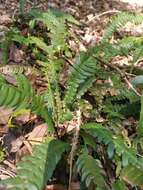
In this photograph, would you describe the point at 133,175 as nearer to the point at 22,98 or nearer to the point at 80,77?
the point at 22,98

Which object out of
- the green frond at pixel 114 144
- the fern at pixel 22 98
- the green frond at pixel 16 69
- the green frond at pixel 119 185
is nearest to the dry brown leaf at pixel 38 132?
the fern at pixel 22 98

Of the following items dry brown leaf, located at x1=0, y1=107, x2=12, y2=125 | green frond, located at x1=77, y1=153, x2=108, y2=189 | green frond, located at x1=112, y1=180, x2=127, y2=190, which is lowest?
green frond, located at x1=112, y1=180, x2=127, y2=190

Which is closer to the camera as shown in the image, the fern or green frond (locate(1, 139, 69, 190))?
green frond (locate(1, 139, 69, 190))

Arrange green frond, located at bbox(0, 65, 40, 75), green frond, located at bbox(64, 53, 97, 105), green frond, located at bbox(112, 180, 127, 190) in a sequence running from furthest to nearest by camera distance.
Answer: green frond, located at bbox(0, 65, 40, 75) → green frond, located at bbox(64, 53, 97, 105) → green frond, located at bbox(112, 180, 127, 190)

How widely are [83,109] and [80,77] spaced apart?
9.1 inches

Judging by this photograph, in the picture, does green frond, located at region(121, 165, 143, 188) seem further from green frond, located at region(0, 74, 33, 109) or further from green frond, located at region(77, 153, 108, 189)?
green frond, located at region(0, 74, 33, 109)

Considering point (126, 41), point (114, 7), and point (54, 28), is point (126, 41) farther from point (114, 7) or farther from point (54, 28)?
point (114, 7)

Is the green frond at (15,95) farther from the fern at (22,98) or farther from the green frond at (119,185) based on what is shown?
the green frond at (119,185)

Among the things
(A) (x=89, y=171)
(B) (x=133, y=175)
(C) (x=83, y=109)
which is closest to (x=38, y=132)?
(C) (x=83, y=109)

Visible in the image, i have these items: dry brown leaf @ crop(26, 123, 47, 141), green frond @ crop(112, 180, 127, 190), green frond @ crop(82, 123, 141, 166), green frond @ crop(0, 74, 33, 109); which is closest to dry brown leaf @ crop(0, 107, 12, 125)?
dry brown leaf @ crop(26, 123, 47, 141)

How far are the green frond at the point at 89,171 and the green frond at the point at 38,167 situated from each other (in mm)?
138

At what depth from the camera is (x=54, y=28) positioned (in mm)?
3502

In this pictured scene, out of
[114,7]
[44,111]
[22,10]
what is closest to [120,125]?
A: [44,111]

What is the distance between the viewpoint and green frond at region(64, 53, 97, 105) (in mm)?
3125
